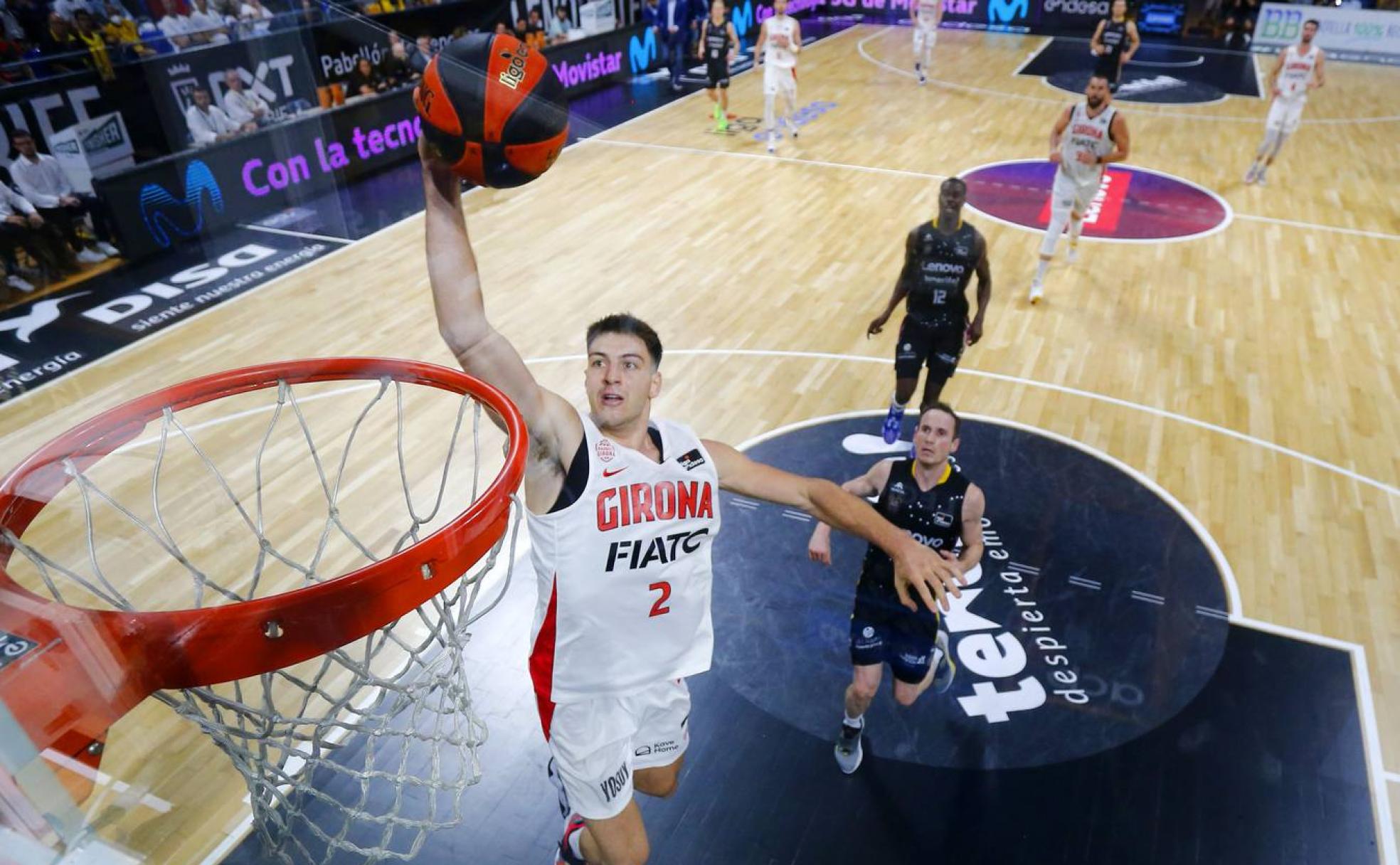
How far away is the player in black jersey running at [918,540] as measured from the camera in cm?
360

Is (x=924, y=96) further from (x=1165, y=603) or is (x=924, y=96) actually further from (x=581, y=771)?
(x=581, y=771)

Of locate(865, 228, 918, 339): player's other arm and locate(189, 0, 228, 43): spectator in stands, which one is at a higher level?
locate(189, 0, 228, 43): spectator in stands

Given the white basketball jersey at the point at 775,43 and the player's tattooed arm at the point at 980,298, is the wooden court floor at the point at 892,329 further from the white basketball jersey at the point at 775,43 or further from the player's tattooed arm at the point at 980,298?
the white basketball jersey at the point at 775,43

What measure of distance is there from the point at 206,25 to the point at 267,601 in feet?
26.6

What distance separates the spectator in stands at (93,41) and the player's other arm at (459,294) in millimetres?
5089

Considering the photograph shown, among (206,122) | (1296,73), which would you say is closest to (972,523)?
(206,122)

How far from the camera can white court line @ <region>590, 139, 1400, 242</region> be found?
920 centimetres

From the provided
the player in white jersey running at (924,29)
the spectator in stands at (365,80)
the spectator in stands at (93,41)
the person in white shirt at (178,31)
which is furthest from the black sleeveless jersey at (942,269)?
the player in white jersey running at (924,29)

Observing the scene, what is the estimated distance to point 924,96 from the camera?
560 inches

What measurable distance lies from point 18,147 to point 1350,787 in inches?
302

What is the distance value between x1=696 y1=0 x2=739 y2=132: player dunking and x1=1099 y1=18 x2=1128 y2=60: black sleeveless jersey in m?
5.08

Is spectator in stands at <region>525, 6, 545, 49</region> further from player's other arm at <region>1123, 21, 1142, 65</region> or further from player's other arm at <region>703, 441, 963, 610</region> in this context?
player's other arm at <region>1123, 21, 1142, 65</region>

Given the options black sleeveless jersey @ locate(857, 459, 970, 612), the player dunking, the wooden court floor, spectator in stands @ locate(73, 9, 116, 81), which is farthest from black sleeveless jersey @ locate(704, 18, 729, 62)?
black sleeveless jersey @ locate(857, 459, 970, 612)

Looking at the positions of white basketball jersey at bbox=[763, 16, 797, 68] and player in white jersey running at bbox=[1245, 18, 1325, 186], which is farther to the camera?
white basketball jersey at bbox=[763, 16, 797, 68]
